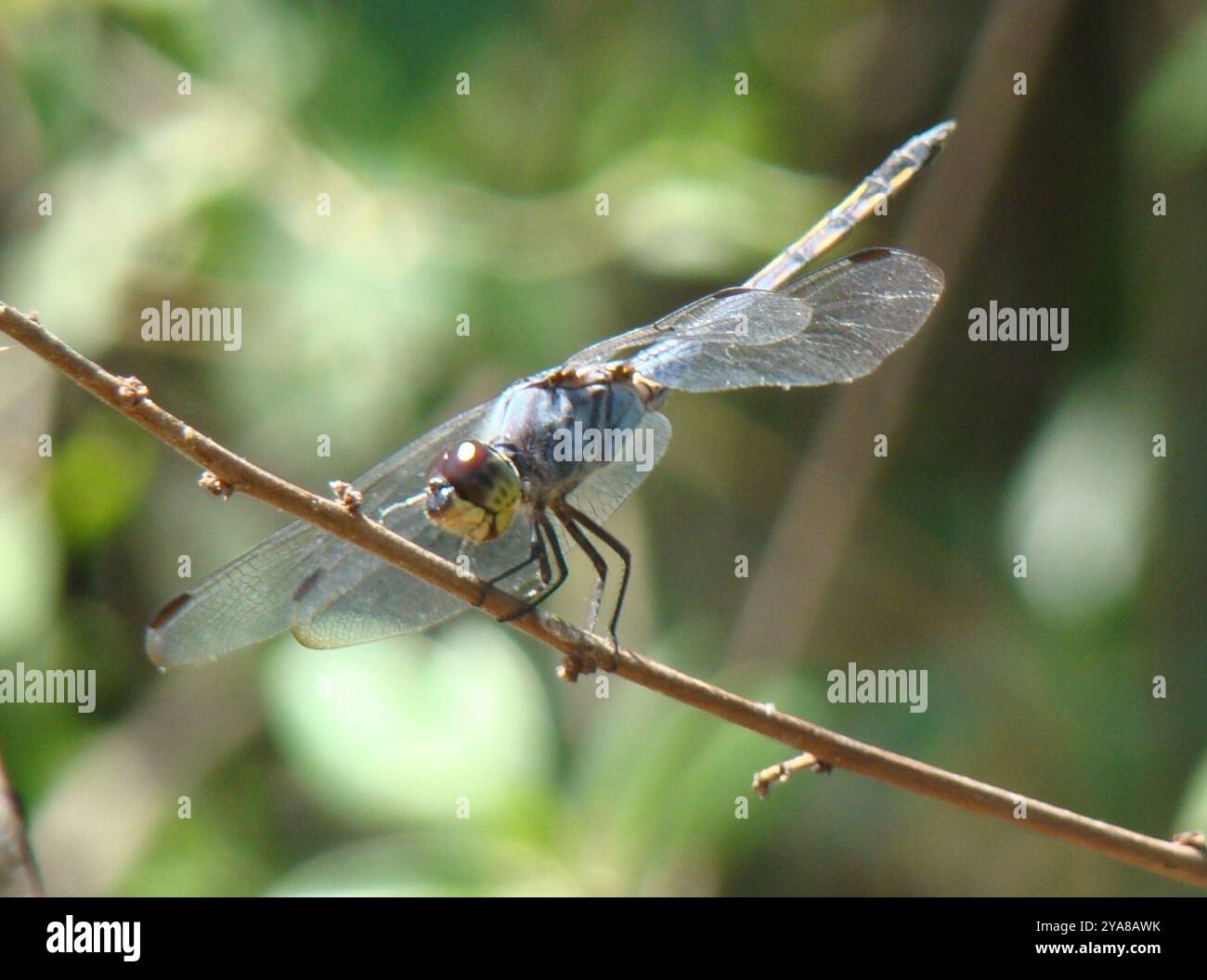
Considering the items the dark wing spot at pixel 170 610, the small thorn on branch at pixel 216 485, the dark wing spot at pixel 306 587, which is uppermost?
the small thorn on branch at pixel 216 485

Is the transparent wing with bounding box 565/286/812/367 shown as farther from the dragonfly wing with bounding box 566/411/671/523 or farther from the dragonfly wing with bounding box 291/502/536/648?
the dragonfly wing with bounding box 291/502/536/648

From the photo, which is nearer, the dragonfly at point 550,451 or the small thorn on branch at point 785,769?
the small thorn on branch at point 785,769

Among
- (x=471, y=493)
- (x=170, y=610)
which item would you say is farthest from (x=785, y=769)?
(x=170, y=610)

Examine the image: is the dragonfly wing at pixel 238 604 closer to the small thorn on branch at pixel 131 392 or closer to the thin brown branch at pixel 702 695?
the thin brown branch at pixel 702 695

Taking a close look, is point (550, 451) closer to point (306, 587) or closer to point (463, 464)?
point (463, 464)

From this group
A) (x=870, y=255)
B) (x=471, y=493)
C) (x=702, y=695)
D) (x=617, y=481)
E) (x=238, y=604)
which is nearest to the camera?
(x=702, y=695)

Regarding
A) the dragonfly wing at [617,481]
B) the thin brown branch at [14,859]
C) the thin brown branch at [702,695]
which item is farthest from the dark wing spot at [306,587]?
the thin brown branch at [14,859]

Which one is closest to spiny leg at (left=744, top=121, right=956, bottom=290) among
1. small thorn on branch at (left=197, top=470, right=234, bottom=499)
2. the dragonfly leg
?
the dragonfly leg
